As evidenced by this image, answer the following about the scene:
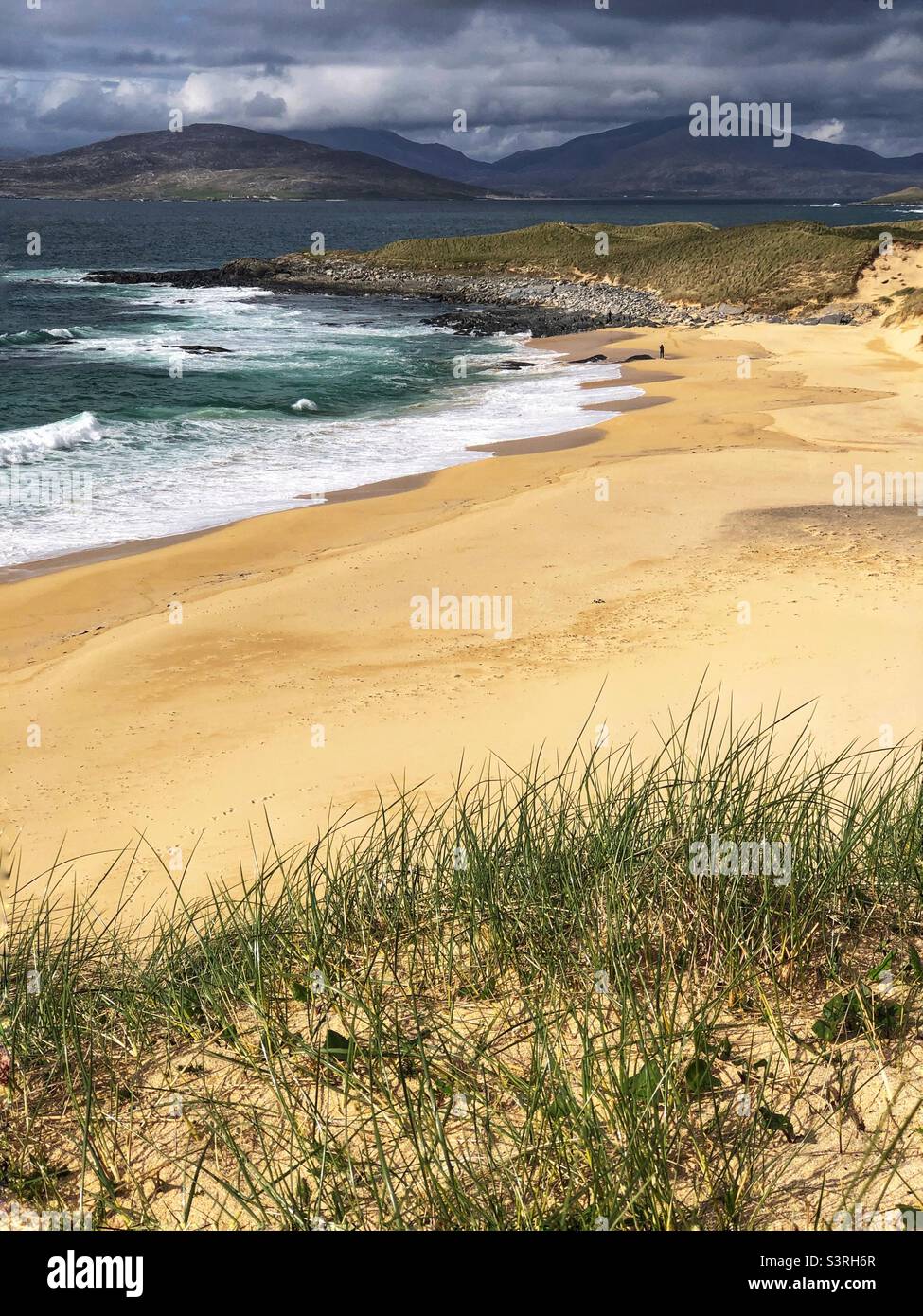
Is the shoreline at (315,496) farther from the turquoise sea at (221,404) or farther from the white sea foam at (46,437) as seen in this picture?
the white sea foam at (46,437)

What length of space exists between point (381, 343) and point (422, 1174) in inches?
1498

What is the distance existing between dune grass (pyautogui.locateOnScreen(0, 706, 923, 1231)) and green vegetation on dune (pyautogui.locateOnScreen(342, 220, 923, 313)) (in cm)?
4359

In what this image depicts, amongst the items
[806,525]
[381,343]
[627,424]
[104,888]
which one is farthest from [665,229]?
[104,888]

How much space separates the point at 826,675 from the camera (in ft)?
29.9

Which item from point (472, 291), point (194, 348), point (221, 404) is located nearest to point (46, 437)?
point (221, 404)

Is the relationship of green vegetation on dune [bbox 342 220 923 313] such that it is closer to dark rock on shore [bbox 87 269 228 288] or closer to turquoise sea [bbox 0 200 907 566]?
dark rock on shore [bbox 87 269 228 288]

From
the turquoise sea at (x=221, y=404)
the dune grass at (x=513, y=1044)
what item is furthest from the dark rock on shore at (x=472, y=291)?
the dune grass at (x=513, y=1044)

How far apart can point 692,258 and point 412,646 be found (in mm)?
46351

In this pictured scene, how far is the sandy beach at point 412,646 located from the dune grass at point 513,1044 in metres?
0.84

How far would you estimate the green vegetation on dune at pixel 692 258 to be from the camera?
44.8m

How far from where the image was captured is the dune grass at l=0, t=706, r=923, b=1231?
8.50 ft

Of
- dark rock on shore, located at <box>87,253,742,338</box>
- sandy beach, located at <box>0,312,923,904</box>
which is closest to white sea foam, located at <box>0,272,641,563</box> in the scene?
sandy beach, located at <box>0,312,923,904</box>

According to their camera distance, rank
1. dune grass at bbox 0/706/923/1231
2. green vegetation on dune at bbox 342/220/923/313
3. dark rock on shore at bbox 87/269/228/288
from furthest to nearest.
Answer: dark rock on shore at bbox 87/269/228/288, green vegetation on dune at bbox 342/220/923/313, dune grass at bbox 0/706/923/1231

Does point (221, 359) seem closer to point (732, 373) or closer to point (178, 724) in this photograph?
point (732, 373)
